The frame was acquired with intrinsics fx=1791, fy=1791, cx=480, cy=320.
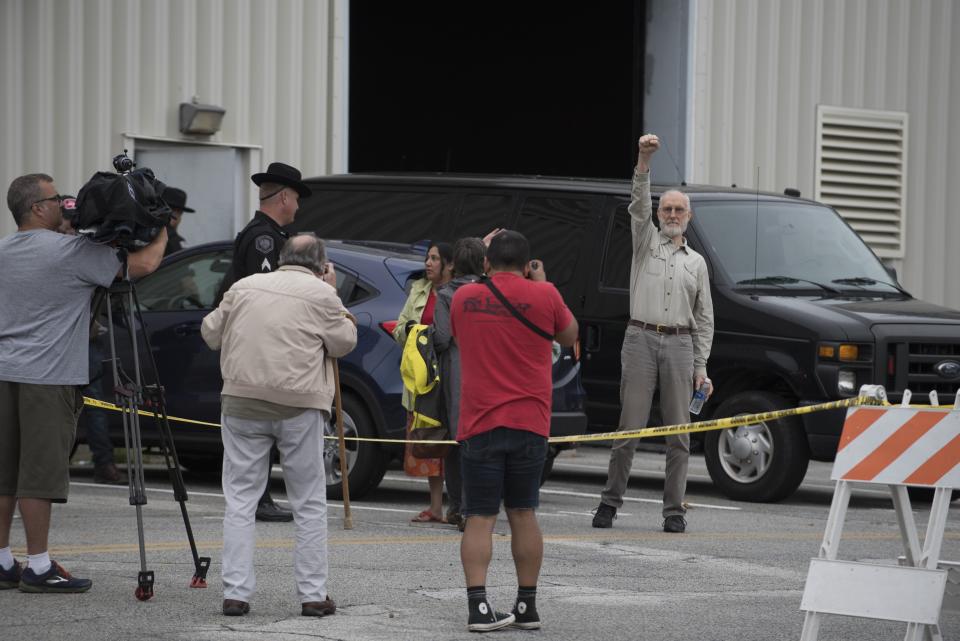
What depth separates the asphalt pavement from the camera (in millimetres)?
7160

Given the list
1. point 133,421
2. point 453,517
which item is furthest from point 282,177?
point 133,421

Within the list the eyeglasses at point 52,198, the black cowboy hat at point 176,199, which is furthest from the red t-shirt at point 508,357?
the black cowboy hat at point 176,199

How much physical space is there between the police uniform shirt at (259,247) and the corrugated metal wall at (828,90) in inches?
387

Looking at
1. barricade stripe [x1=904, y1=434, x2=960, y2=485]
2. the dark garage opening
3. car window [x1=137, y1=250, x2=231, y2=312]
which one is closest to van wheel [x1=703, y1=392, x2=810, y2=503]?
car window [x1=137, y1=250, x2=231, y2=312]

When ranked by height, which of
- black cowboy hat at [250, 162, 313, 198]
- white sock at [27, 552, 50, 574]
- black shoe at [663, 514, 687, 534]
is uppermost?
black cowboy hat at [250, 162, 313, 198]

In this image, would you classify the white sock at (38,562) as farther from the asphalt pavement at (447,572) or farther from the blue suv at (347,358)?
the blue suv at (347,358)

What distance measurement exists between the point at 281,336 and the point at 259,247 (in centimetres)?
248

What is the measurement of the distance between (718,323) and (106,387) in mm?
4411

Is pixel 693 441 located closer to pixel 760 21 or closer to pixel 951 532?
pixel 951 532

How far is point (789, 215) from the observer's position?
13570 millimetres

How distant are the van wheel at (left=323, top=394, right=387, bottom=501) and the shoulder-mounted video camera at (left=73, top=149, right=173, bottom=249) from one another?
3.96 metres

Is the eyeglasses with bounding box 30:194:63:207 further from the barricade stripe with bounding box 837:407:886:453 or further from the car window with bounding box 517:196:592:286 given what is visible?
the car window with bounding box 517:196:592:286

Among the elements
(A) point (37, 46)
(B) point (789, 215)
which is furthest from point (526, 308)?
(A) point (37, 46)

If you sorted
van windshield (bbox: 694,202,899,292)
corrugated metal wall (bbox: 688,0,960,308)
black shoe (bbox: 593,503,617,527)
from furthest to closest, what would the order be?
corrugated metal wall (bbox: 688,0,960,308)
van windshield (bbox: 694,202,899,292)
black shoe (bbox: 593,503,617,527)
